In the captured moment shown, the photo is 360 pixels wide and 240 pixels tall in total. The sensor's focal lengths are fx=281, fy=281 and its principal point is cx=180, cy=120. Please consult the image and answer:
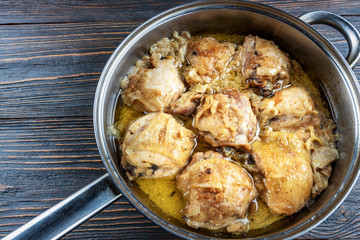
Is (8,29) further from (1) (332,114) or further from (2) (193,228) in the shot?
(1) (332,114)

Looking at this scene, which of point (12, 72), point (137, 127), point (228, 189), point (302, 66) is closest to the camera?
point (228, 189)

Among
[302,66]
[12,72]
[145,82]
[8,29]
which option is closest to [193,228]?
[145,82]

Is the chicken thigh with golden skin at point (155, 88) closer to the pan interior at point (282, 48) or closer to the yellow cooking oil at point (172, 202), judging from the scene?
the pan interior at point (282, 48)

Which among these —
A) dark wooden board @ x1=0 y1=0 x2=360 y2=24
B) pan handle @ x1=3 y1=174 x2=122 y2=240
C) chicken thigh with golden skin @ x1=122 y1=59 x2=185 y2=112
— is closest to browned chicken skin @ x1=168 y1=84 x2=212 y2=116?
chicken thigh with golden skin @ x1=122 y1=59 x2=185 y2=112

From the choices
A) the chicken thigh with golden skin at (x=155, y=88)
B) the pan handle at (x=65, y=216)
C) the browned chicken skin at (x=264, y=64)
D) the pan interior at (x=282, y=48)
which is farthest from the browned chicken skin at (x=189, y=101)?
the pan handle at (x=65, y=216)

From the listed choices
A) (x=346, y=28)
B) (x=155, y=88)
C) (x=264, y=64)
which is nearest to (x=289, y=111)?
(x=264, y=64)

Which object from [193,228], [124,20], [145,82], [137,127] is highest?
[124,20]

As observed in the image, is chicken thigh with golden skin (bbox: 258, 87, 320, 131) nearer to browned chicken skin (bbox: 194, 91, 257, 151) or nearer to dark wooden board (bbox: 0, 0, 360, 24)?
browned chicken skin (bbox: 194, 91, 257, 151)
